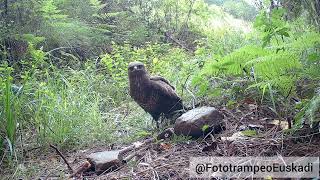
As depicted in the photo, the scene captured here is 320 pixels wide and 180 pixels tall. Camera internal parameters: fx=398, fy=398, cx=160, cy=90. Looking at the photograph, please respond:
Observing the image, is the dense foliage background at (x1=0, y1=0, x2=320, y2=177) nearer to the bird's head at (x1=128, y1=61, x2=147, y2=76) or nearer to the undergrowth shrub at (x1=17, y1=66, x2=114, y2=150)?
the undergrowth shrub at (x1=17, y1=66, x2=114, y2=150)

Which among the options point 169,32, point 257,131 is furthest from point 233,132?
point 169,32

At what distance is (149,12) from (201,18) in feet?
3.64

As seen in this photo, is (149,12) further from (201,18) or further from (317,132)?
(317,132)

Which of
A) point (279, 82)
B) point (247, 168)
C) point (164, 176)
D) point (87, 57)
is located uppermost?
point (279, 82)

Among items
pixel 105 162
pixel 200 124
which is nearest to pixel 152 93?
pixel 200 124

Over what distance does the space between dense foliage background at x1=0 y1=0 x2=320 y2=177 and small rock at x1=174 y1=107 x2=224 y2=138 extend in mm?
324

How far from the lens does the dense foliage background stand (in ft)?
7.82

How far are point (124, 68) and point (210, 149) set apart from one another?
341cm

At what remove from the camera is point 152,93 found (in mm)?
3090

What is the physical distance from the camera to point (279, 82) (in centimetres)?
219

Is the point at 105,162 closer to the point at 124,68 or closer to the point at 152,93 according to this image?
the point at 152,93

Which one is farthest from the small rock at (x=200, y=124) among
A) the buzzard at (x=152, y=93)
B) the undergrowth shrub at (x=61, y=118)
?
the undergrowth shrub at (x=61, y=118)

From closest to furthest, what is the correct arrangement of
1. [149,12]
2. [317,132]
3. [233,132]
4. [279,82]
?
[317,132], [279,82], [233,132], [149,12]

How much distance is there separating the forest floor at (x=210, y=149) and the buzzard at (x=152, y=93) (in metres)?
0.43
